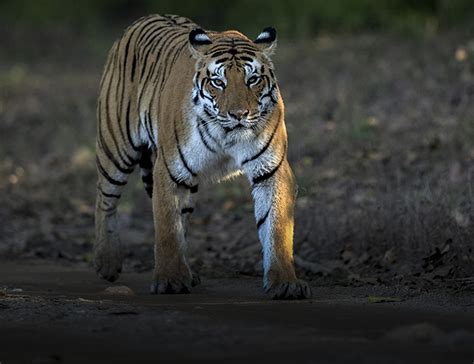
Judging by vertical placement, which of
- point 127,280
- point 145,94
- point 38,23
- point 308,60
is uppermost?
point 38,23

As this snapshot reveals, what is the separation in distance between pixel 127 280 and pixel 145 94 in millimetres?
1282

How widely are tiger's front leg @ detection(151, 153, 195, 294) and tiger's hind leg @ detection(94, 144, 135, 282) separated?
50.2 inches

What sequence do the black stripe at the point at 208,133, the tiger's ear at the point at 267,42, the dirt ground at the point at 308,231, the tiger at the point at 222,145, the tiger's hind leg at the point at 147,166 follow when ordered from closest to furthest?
the dirt ground at the point at 308,231, the tiger at the point at 222,145, the black stripe at the point at 208,133, the tiger's ear at the point at 267,42, the tiger's hind leg at the point at 147,166

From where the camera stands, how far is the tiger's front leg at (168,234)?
268 inches

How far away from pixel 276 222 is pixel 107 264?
1838 millimetres

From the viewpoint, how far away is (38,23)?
80.0 feet

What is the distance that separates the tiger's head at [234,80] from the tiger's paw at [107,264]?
5.66 ft

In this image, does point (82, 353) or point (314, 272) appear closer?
point (82, 353)

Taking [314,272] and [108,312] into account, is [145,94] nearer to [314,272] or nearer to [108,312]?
[314,272]

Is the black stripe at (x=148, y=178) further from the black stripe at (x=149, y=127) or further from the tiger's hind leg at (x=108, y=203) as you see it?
the black stripe at (x=149, y=127)

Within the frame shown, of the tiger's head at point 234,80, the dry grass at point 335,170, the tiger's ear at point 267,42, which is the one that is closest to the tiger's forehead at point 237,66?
the tiger's head at point 234,80

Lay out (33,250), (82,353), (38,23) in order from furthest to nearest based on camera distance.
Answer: (38,23)
(33,250)
(82,353)

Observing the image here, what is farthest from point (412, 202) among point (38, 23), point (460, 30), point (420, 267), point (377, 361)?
point (38, 23)

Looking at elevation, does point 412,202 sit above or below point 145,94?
below
